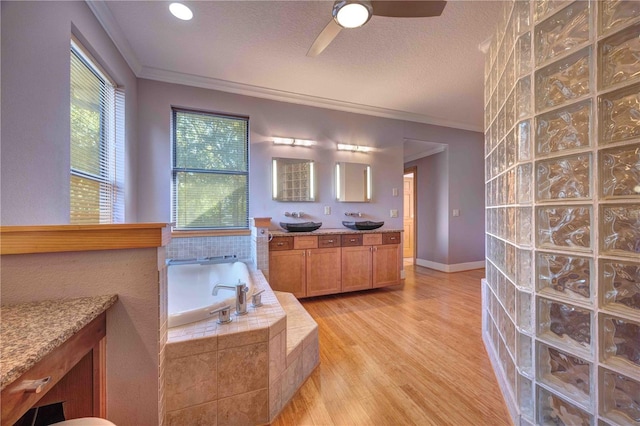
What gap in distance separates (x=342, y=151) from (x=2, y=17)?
2.95 m

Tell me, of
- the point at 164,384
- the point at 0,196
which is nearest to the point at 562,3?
the point at 164,384

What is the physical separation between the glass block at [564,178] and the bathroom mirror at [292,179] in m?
2.46

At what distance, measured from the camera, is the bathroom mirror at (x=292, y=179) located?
10.3 ft

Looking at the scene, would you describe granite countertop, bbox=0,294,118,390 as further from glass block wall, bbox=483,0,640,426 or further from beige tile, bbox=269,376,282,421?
glass block wall, bbox=483,0,640,426

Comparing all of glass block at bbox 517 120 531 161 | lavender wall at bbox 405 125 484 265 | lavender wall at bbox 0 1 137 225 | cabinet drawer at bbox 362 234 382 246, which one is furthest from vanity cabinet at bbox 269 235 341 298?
lavender wall at bbox 405 125 484 265

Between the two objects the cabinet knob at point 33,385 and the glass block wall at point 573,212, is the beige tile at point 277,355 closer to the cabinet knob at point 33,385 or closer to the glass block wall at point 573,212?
the cabinet knob at point 33,385

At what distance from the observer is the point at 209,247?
2.73 m

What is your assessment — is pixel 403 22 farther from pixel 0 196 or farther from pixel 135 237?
pixel 0 196

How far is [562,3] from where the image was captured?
3.29 feet

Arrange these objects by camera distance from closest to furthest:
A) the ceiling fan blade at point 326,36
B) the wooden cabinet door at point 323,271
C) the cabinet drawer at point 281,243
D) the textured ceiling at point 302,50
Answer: the ceiling fan blade at point 326,36 < the textured ceiling at point 302,50 < the cabinet drawer at point 281,243 < the wooden cabinet door at point 323,271

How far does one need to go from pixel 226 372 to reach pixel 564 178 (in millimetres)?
1701

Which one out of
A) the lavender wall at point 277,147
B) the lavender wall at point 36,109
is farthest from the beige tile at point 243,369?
the lavender wall at point 277,147

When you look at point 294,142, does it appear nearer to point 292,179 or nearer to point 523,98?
point 292,179

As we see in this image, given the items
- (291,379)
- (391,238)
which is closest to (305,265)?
(391,238)
